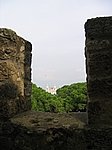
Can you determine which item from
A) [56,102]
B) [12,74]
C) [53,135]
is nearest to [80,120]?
[53,135]

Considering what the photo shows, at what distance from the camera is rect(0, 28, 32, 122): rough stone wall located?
245cm

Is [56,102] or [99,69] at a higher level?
[99,69]

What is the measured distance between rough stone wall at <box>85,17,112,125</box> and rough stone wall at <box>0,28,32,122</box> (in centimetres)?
114

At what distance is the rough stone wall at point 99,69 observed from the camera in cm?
202

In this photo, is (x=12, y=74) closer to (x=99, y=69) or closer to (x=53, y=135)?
(x=53, y=135)

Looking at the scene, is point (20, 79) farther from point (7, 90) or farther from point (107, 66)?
point (107, 66)

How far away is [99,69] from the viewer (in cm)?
208

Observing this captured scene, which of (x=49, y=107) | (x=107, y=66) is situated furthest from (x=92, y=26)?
(x=49, y=107)

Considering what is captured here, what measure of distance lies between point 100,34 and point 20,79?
56.6 inches

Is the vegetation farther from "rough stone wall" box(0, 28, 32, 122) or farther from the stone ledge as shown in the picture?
the stone ledge

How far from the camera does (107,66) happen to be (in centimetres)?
206

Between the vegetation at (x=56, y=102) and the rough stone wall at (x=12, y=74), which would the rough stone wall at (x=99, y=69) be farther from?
the vegetation at (x=56, y=102)

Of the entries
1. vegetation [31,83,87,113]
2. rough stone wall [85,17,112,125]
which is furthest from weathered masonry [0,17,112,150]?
vegetation [31,83,87,113]

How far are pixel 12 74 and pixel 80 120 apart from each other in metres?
1.19
